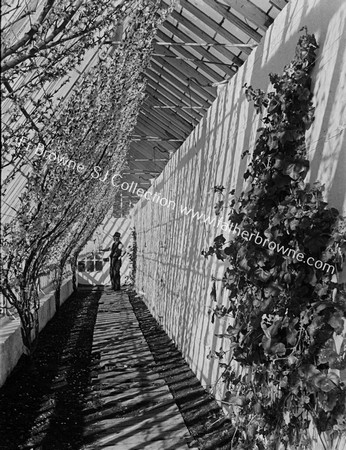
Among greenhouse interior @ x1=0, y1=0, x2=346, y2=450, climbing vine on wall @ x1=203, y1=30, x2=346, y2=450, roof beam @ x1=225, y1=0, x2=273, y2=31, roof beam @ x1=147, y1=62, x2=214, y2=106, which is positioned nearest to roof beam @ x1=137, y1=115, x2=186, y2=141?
roof beam @ x1=147, y1=62, x2=214, y2=106

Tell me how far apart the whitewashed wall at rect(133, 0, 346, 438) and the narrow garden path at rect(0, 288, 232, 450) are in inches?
8.9

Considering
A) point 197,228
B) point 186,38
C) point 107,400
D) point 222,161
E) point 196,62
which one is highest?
point 186,38

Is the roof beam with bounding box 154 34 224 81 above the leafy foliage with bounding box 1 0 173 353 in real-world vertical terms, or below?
above

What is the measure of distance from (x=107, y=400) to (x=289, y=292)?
8.15 feet

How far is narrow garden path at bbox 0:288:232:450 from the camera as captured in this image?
3396mm

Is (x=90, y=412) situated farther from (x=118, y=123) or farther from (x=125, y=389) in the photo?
(x=118, y=123)

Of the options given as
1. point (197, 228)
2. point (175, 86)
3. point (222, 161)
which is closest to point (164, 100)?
point (175, 86)

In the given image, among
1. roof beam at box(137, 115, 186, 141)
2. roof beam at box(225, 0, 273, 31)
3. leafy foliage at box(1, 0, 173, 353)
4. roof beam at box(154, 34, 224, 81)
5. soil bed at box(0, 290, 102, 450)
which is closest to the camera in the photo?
soil bed at box(0, 290, 102, 450)

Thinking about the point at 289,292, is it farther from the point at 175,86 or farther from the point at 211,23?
the point at 175,86

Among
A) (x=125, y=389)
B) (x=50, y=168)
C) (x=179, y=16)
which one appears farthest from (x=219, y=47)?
(x=125, y=389)

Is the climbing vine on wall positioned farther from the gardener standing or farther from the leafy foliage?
the gardener standing

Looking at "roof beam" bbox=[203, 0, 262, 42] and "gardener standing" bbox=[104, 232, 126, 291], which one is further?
"gardener standing" bbox=[104, 232, 126, 291]

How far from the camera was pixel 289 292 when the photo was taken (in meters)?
2.25

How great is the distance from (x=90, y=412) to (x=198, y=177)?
2.37 metres
